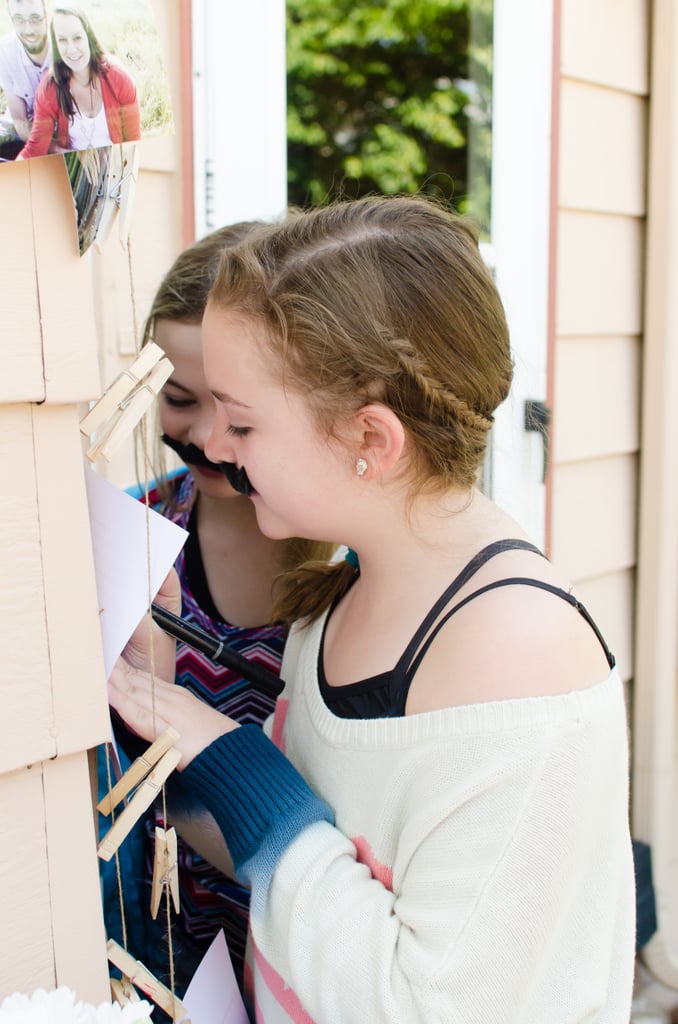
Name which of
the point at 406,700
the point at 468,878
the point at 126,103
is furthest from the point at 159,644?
the point at 126,103

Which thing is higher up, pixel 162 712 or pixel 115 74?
pixel 115 74

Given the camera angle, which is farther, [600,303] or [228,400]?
[600,303]

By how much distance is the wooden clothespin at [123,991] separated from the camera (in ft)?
2.19

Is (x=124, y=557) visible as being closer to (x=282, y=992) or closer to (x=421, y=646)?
(x=421, y=646)

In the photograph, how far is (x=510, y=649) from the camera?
720mm

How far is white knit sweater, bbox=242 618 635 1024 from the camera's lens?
2.23 feet

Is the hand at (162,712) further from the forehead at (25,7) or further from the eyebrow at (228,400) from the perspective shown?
the forehead at (25,7)

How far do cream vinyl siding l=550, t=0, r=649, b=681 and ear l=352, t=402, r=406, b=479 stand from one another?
1347 mm

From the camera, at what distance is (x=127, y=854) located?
106 centimetres

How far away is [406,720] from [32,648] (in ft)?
1.03

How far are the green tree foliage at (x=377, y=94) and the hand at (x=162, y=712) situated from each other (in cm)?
422

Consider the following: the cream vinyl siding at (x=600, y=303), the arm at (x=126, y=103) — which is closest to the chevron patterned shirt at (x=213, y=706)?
the arm at (x=126, y=103)

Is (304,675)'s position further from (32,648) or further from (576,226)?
(576,226)

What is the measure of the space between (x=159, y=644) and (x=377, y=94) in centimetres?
488
